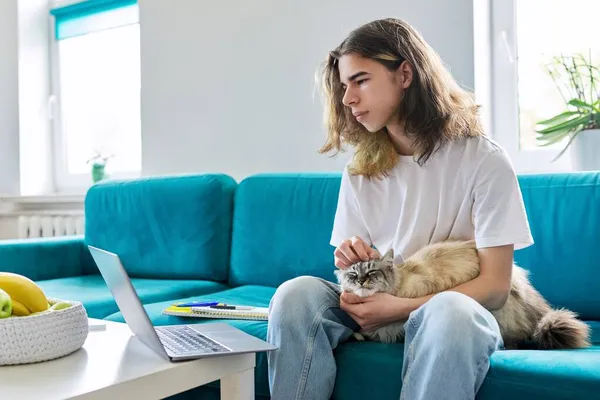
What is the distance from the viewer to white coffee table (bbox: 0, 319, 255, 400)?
0.90m

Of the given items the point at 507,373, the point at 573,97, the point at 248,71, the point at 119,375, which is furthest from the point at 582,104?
the point at 119,375

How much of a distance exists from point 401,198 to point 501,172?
0.25m

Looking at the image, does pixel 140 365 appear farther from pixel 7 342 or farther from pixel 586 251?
pixel 586 251

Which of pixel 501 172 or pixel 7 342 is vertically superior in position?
pixel 501 172

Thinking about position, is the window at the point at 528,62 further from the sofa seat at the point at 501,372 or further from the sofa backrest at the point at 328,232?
the sofa seat at the point at 501,372

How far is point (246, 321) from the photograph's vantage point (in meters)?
1.59

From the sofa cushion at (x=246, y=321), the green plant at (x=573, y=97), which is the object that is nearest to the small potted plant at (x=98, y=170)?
the sofa cushion at (x=246, y=321)

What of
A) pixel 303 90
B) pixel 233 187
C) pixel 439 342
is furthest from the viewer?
pixel 303 90

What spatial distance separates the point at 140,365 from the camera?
1.01 meters

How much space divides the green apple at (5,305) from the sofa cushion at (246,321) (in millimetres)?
628

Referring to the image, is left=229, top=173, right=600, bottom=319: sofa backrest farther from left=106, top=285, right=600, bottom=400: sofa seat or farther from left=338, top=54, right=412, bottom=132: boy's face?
left=338, top=54, right=412, bottom=132: boy's face

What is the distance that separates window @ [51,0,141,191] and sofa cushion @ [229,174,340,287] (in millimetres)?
1417

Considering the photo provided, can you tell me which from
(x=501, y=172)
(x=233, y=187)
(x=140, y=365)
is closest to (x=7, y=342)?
(x=140, y=365)

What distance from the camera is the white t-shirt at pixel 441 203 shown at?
1.32 meters
